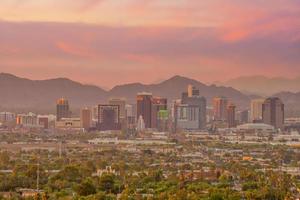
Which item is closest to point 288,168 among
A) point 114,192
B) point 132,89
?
point 114,192

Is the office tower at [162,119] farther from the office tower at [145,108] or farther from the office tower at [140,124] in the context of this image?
the office tower at [140,124]

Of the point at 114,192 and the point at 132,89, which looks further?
the point at 132,89

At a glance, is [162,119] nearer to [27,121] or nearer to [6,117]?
[27,121]

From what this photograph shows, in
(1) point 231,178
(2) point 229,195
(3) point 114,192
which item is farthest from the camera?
(1) point 231,178

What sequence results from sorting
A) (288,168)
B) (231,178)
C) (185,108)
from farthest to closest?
(185,108)
(288,168)
(231,178)

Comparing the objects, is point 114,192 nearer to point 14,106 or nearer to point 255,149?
point 255,149

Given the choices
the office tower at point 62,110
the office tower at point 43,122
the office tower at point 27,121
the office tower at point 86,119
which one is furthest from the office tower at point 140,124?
the office tower at point 62,110

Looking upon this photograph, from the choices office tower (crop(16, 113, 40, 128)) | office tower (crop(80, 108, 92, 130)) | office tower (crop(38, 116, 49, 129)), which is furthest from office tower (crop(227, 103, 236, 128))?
office tower (crop(16, 113, 40, 128))
